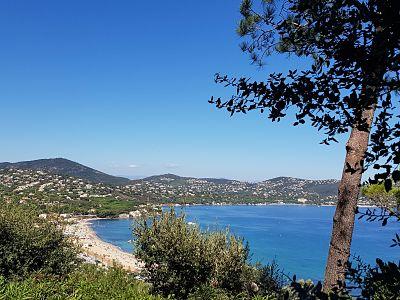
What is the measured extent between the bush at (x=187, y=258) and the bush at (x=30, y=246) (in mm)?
4223

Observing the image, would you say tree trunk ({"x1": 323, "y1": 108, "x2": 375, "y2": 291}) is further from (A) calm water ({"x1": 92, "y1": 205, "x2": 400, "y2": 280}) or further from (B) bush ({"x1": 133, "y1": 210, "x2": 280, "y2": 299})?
(A) calm water ({"x1": 92, "y1": 205, "x2": 400, "y2": 280})

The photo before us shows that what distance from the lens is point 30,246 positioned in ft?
57.2

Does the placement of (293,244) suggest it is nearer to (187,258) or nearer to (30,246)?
(187,258)

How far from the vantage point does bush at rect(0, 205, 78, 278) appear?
1662cm

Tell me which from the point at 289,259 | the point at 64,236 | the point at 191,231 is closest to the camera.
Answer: the point at 191,231

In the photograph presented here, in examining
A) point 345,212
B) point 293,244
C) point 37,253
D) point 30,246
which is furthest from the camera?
point 293,244

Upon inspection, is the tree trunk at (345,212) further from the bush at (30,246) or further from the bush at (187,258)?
the bush at (30,246)

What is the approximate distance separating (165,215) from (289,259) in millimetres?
86400

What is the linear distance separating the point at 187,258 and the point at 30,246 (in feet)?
24.4

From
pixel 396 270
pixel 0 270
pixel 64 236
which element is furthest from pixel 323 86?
pixel 64 236

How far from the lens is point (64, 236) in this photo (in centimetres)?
1934

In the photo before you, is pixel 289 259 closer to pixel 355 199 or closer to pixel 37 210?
pixel 37 210

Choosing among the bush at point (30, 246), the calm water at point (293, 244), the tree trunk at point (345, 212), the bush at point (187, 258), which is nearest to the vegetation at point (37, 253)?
the bush at point (30, 246)

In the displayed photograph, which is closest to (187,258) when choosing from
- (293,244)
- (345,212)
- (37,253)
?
(37,253)
